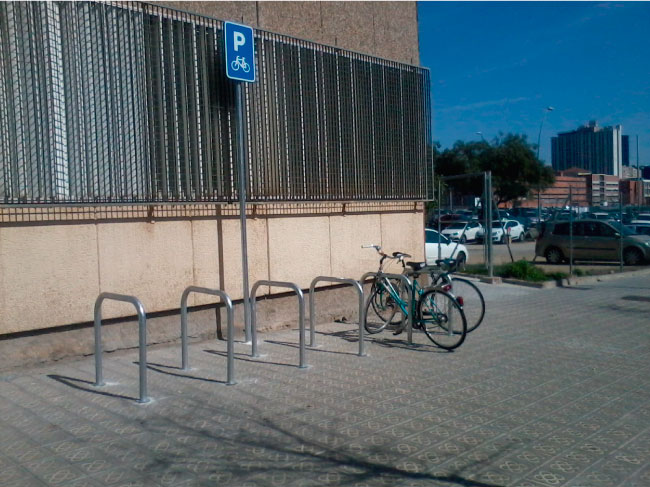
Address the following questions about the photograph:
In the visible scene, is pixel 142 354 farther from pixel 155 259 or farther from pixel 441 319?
pixel 441 319

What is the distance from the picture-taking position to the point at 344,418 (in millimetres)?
5457

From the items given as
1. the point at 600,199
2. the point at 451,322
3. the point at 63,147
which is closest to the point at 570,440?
the point at 451,322

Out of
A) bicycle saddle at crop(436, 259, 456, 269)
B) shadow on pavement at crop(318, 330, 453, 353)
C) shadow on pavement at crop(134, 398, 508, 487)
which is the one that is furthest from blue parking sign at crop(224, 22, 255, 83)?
shadow on pavement at crop(134, 398, 508, 487)

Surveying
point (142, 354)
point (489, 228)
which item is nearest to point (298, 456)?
point (142, 354)

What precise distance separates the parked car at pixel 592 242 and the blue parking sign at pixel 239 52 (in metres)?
14.0

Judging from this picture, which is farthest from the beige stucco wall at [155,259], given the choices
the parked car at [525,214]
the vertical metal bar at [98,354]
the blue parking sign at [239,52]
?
the parked car at [525,214]

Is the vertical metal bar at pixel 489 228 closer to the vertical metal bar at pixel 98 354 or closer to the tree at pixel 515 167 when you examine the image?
the vertical metal bar at pixel 98 354

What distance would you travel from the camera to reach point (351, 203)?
399 inches

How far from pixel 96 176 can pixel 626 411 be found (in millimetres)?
5596

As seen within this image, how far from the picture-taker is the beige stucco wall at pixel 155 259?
6.80m

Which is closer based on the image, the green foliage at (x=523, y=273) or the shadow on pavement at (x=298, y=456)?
the shadow on pavement at (x=298, y=456)

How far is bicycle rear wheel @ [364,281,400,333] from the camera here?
29.4ft

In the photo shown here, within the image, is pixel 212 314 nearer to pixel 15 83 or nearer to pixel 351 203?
pixel 351 203

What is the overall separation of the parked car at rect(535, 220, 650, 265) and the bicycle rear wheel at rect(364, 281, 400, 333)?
12.0 metres
